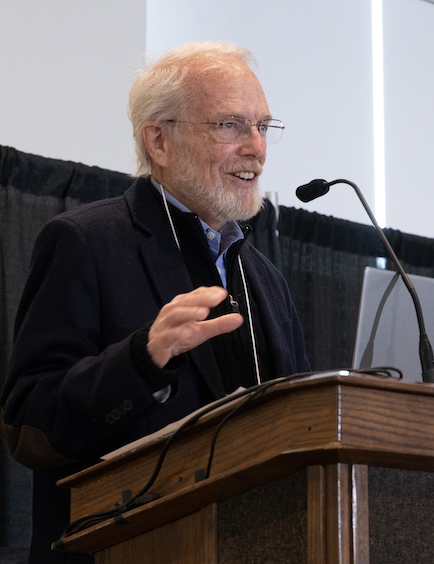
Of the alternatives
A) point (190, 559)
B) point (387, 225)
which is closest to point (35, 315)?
point (190, 559)

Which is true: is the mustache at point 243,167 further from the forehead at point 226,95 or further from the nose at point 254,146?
the forehead at point 226,95

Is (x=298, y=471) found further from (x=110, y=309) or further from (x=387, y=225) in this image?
(x=387, y=225)

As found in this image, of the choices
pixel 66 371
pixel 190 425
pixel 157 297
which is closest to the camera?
pixel 190 425

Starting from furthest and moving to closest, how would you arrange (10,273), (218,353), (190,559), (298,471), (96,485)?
(10,273) → (218,353) → (96,485) → (190,559) → (298,471)

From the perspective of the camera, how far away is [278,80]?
375 centimetres

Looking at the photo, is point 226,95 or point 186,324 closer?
point 186,324

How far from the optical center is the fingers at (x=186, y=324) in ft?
3.34

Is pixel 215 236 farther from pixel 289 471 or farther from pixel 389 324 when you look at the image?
pixel 289 471

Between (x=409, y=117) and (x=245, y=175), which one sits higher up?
(x=245, y=175)

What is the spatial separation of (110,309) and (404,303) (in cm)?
62

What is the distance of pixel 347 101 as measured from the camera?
3.95 m

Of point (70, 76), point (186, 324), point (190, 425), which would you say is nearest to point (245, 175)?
point (186, 324)

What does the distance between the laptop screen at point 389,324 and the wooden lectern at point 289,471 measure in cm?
55

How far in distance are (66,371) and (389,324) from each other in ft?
2.16
